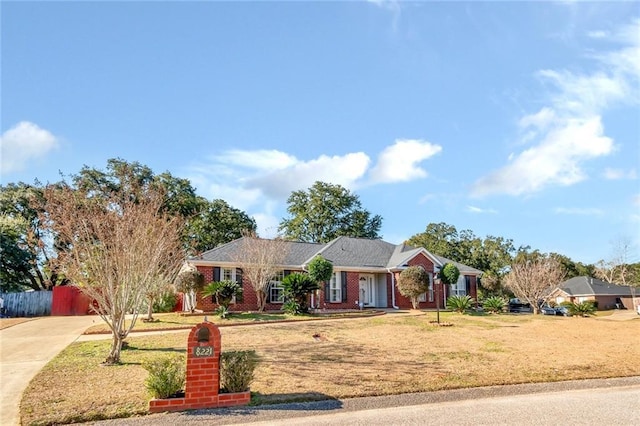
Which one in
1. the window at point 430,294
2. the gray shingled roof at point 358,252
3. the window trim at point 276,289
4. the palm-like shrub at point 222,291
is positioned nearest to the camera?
the palm-like shrub at point 222,291

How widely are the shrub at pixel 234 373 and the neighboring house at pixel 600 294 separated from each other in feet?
162

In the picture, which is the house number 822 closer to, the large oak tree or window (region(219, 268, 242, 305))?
window (region(219, 268, 242, 305))

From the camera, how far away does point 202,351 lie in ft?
25.5

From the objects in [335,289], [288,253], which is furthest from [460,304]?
[288,253]

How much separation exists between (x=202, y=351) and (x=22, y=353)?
322 inches

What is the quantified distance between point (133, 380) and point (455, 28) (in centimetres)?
1231

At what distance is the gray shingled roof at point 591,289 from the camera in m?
49.6

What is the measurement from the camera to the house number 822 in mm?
7727

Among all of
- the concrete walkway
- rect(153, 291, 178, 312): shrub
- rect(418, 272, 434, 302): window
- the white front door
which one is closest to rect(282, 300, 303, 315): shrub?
the white front door

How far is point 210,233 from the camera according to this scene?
42.7 m

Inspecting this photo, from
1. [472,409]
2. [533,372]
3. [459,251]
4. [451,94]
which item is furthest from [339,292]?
[459,251]

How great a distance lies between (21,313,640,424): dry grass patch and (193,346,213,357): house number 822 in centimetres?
120

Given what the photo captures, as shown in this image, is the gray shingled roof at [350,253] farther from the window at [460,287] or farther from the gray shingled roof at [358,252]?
the window at [460,287]

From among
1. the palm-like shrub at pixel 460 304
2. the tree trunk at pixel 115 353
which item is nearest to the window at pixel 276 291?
the palm-like shrub at pixel 460 304
